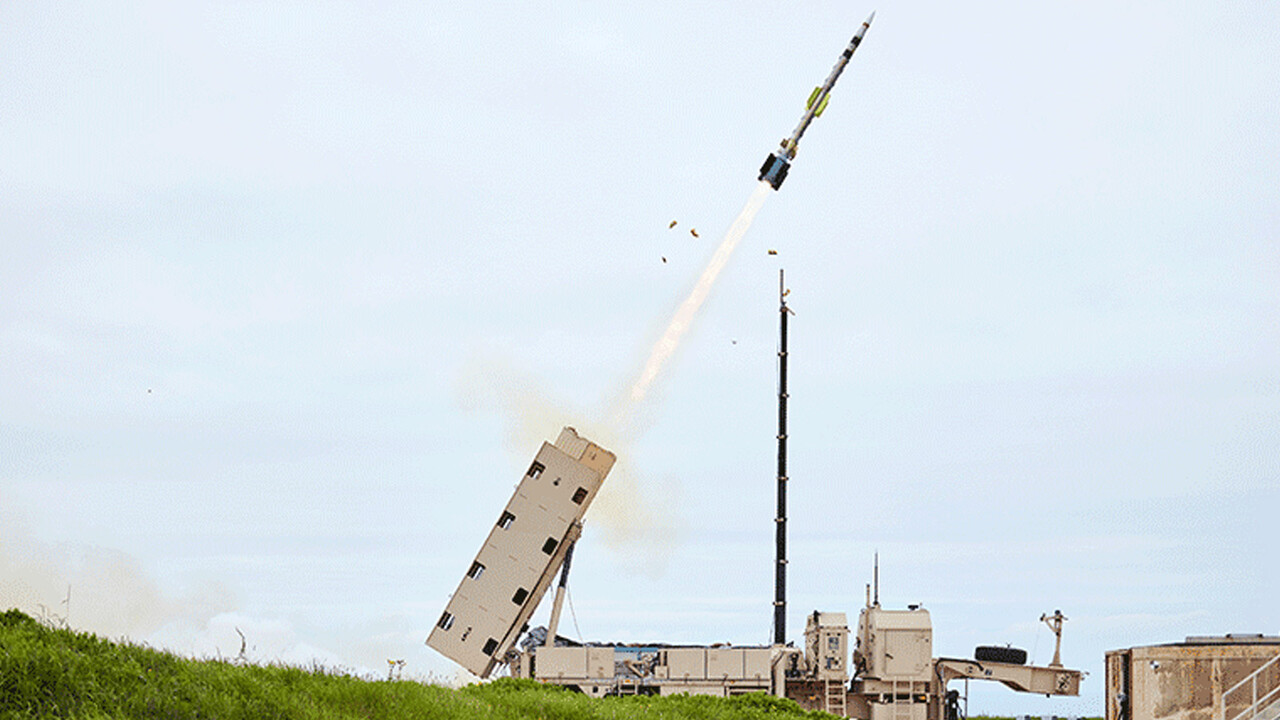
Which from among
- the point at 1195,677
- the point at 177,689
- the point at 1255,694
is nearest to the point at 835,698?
the point at 1195,677

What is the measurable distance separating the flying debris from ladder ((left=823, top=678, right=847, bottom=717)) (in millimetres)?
13076

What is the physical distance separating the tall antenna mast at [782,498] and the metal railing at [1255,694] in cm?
1588

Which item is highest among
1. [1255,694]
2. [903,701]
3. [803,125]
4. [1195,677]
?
[803,125]

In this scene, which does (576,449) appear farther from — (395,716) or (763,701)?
(395,716)

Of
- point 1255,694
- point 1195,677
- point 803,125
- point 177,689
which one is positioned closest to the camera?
point 177,689

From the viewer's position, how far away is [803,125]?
35.3m

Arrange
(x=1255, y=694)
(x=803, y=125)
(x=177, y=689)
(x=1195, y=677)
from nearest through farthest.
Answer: (x=177, y=689) < (x=1255, y=694) < (x=1195, y=677) < (x=803, y=125)

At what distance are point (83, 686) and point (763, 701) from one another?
52.5ft

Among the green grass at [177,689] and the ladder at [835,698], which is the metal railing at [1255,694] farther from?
the green grass at [177,689]

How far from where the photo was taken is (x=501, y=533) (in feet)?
115

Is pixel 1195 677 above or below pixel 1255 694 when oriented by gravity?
above

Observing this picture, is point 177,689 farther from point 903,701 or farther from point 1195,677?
point 903,701

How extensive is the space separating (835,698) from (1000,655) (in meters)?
4.81

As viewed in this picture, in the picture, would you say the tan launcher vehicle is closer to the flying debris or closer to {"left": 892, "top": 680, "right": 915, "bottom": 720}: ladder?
{"left": 892, "top": 680, "right": 915, "bottom": 720}: ladder
